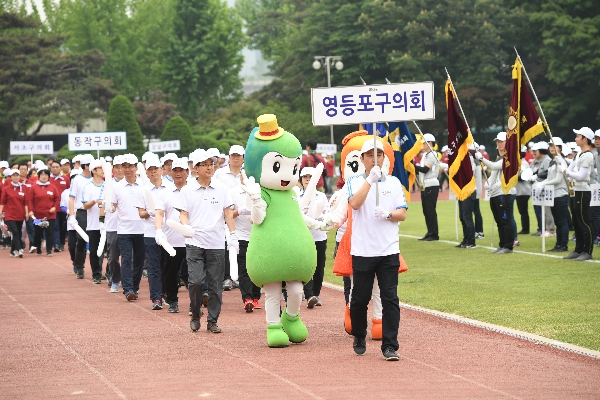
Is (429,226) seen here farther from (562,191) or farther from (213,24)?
(213,24)

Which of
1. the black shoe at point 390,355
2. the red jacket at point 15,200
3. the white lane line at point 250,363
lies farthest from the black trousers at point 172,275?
the red jacket at point 15,200

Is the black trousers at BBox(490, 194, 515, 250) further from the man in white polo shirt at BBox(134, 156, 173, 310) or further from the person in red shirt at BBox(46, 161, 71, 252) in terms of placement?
the person in red shirt at BBox(46, 161, 71, 252)

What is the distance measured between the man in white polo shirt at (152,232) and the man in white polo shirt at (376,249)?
15.5 ft

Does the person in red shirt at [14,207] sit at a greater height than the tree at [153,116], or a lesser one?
lesser

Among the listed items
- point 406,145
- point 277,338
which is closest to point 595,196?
point 406,145

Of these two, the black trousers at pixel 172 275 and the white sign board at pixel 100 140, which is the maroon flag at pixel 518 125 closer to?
the black trousers at pixel 172 275

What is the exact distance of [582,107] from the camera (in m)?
55.2

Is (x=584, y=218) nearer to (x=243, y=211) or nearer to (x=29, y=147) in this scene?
(x=243, y=211)

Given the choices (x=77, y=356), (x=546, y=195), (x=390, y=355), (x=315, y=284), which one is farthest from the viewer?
(x=546, y=195)

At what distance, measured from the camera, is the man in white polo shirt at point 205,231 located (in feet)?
38.8

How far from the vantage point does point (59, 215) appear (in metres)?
24.9

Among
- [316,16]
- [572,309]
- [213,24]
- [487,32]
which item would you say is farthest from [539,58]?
[572,309]

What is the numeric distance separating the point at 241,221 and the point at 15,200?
1099 centimetres

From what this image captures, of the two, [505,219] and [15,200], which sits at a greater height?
[15,200]
